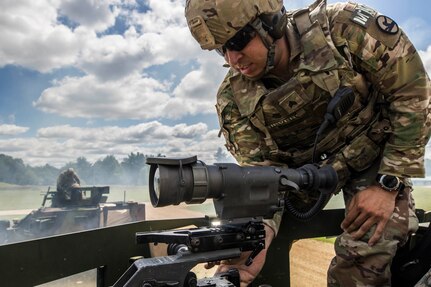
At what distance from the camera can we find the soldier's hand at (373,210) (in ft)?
5.42

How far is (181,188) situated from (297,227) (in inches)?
58.9

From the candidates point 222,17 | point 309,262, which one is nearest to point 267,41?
point 222,17

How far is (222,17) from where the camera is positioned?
62.5 inches

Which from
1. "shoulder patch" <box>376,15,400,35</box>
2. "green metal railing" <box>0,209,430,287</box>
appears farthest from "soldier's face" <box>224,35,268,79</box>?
"green metal railing" <box>0,209,430,287</box>

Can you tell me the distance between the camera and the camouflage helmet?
1594 mm

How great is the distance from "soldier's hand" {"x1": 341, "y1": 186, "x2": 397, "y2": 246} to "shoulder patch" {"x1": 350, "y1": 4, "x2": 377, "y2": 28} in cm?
68

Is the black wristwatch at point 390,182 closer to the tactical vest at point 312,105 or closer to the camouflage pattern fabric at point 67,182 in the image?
the tactical vest at point 312,105

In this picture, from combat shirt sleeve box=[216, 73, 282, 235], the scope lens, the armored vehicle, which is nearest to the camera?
the scope lens

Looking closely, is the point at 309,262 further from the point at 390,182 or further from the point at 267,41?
the point at 267,41

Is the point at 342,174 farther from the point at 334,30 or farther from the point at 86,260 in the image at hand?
the point at 86,260

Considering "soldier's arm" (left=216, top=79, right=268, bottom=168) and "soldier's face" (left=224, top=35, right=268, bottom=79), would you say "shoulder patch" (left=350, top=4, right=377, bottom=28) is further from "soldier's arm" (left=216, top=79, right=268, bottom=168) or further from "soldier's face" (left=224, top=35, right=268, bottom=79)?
"soldier's arm" (left=216, top=79, right=268, bottom=168)

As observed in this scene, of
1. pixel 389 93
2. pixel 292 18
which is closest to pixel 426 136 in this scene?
pixel 389 93

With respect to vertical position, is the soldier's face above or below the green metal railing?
above

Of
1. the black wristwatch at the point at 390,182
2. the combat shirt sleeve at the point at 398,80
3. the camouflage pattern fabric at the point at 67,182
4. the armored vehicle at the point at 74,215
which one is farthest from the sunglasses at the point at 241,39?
the camouflage pattern fabric at the point at 67,182
